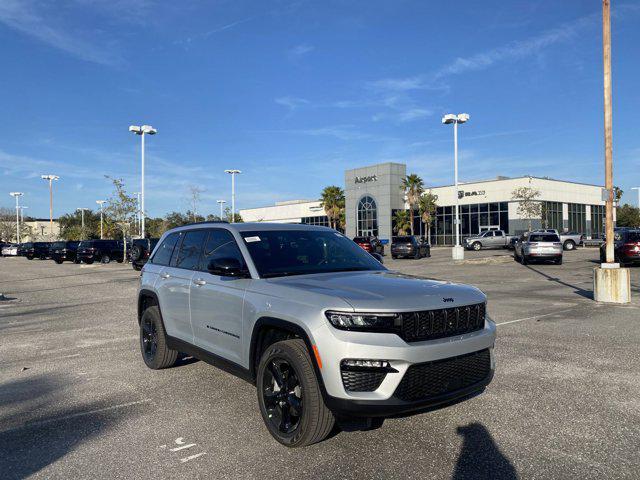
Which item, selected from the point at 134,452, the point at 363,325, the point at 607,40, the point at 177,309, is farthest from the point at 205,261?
the point at 607,40

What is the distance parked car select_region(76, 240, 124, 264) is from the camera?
3597 cm

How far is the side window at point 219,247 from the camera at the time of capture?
4930mm

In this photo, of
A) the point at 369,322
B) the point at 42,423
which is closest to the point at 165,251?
the point at 42,423

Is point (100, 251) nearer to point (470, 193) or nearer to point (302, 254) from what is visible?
point (302, 254)

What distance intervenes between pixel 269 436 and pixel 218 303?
1345 mm

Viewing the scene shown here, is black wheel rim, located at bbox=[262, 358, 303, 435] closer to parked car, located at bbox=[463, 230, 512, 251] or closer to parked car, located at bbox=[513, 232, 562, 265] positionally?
parked car, located at bbox=[513, 232, 562, 265]

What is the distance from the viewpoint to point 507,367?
19.9 ft

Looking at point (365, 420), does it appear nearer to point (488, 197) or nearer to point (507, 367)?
point (507, 367)

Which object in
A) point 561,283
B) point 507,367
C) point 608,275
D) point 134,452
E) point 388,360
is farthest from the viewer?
point 561,283

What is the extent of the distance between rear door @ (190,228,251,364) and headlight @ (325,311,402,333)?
1.23m

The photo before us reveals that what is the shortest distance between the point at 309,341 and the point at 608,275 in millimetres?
10350

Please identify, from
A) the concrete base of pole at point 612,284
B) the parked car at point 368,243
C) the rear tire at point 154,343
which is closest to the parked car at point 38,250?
the parked car at point 368,243

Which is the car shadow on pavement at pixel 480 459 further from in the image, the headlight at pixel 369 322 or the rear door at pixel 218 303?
the rear door at pixel 218 303

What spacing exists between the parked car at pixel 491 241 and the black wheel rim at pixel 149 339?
40752 millimetres
